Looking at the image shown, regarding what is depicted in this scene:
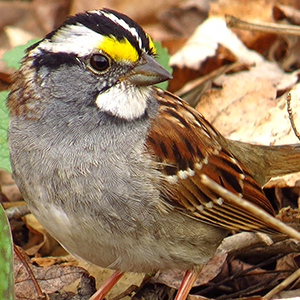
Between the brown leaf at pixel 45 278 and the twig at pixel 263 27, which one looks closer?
the brown leaf at pixel 45 278

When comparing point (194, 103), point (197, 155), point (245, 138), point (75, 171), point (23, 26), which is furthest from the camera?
point (23, 26)

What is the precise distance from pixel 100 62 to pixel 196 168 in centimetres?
89

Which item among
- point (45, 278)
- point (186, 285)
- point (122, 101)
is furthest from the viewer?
point (45, 278)

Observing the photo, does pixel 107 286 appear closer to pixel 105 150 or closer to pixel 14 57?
pixel 105 150

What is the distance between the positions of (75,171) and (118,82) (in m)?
0.53

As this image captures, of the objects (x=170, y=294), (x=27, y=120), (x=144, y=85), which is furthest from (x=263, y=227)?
(x=27, y=120)

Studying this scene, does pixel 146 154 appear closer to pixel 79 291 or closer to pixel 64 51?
pixel 64 51

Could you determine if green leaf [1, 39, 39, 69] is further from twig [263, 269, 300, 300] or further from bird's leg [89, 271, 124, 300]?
twig [263, 269, 300, 300]

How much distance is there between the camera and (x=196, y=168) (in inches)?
134

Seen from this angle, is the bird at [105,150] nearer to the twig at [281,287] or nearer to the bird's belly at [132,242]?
the bird's belly at [132,242]

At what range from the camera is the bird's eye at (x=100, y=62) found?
2992 mm

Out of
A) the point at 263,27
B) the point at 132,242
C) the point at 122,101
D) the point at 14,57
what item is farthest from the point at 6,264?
the point at 263,27

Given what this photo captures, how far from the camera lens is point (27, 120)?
10.5ft

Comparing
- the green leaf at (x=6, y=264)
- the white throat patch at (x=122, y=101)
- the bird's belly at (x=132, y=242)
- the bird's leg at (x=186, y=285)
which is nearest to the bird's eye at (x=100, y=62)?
the white throat patch at (x=122, y=101)
